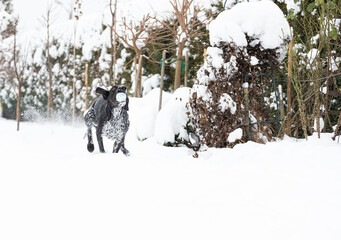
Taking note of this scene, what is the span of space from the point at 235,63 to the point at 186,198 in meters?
2.59

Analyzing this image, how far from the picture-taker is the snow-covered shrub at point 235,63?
4.18 meters

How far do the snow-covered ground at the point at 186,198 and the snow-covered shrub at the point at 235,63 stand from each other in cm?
120


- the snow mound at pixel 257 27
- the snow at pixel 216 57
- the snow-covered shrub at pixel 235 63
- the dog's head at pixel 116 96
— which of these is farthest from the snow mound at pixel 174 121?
the snow mound at pixel 257 27

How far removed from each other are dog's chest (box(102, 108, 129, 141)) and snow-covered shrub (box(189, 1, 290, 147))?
3.87 ft

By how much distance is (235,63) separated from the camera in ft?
14.3

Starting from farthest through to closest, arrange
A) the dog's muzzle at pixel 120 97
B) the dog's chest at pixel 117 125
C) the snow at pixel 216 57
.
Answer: the snow at pixel 216 57 → the dog's chest at pixel 117 125 → the dog's muzzle at pixel 120 97

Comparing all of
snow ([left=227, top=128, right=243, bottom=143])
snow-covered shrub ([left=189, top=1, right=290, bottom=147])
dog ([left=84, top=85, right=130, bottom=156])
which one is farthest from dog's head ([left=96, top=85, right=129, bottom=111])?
snow ([left=227, top=128, right=243, bottom=143])

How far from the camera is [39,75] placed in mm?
17219

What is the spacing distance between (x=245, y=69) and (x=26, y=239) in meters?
3.48

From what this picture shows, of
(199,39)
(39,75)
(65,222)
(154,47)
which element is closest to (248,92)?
(65,222)

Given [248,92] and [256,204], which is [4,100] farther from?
[256,204]

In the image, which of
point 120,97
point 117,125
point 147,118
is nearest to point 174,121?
point 147,118

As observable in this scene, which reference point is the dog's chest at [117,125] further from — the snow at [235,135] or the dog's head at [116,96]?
the snow at [235,135]

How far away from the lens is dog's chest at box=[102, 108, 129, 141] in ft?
13.8
